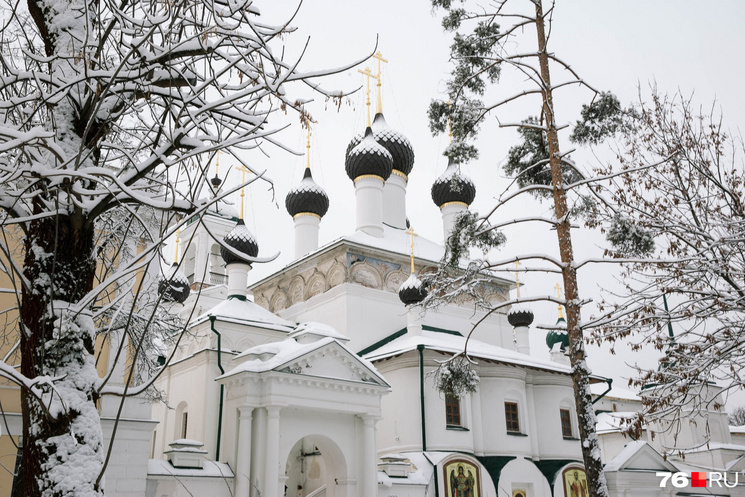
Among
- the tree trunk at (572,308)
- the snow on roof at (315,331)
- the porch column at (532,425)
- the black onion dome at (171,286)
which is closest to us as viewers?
the black onion dome at (171,286)

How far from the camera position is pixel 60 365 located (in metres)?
3.34

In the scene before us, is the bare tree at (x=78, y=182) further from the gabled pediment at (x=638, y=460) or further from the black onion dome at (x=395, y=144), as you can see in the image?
the black onion dome at (x=395, y=144)

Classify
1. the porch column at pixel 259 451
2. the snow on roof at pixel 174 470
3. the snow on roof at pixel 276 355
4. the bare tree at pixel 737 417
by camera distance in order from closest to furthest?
the snow on roof at pixel 174 470, the porch column at pixel 259 451, the snow on roof at pixel 276 355, the bare tree at pixel 737 417

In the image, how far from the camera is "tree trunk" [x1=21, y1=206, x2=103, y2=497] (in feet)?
10.3

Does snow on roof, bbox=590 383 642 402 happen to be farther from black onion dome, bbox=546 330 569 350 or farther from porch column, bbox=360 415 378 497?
porch column, bbox=360 415 378 497

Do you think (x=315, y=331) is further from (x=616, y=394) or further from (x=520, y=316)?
(x=616, y=394)

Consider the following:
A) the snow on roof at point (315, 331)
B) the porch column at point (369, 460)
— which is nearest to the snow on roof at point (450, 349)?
the snow on roof at point (315, 331)

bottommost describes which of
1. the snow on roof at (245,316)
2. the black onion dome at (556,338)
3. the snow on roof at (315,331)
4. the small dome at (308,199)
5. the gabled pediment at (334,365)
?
the gabled pediment at (334,365)

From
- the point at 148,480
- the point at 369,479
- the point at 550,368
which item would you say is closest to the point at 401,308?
the point at 550,368

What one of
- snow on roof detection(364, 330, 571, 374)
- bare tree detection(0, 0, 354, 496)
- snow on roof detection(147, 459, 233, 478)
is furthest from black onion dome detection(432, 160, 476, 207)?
bare tree detection(0, 0, 354, 496)

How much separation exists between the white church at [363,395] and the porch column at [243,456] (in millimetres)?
28

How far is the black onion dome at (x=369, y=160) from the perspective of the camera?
2378 centimetres

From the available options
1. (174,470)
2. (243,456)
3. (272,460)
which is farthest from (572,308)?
(174,470)

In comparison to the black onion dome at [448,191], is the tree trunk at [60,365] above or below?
below
